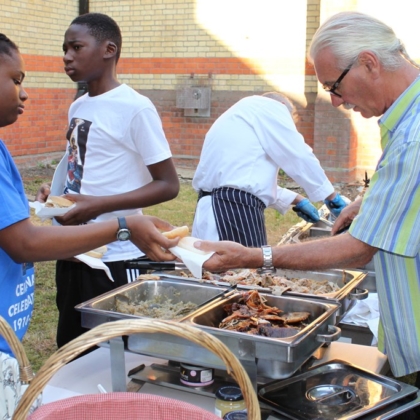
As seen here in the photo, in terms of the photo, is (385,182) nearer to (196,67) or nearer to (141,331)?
(141,331)

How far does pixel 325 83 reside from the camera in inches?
83.6

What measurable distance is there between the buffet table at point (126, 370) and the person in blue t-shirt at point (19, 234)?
0.24 metres

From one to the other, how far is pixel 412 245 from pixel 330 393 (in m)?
0.54

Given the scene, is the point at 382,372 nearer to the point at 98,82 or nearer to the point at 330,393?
the point at 330,393

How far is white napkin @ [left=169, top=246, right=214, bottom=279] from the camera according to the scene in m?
2.19

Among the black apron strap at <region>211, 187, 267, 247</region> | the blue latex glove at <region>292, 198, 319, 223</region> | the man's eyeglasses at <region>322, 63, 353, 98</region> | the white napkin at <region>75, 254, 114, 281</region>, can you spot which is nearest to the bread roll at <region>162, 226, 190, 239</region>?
the white napkin at <region>75, 254, 114, 281</region>

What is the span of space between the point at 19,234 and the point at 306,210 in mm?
2284

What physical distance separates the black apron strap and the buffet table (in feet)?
3.73

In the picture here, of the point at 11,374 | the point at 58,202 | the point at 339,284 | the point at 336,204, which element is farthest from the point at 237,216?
the point at 11,374

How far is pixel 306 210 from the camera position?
12.5ft

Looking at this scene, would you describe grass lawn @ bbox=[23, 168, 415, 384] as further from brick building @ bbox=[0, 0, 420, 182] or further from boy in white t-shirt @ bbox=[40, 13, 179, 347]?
boy in white t-shirt @ bbox=[40, 13, 179, 347]

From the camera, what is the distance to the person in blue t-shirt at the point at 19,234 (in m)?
1.86

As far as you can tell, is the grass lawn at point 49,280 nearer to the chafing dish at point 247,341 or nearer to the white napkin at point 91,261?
the chafing dish at point 247,341

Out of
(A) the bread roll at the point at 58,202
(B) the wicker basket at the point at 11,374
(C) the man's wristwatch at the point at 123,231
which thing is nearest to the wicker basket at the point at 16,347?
(B) the wicker basket at the point at 11,374
